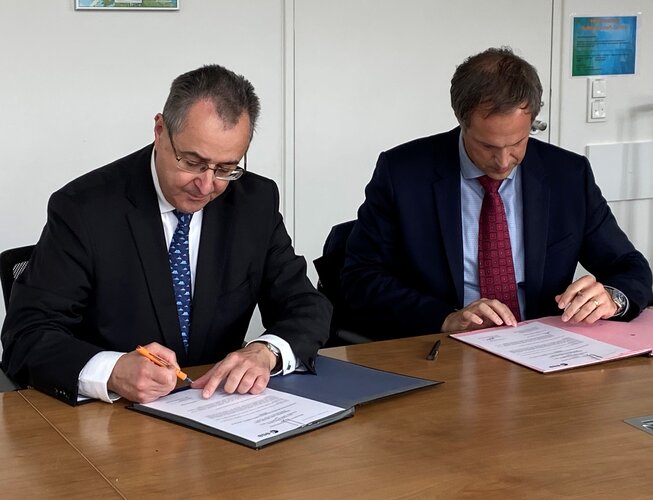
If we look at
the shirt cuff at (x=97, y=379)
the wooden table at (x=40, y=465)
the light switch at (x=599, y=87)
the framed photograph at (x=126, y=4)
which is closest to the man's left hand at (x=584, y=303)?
the shirt cuff at (x=97, y=379)

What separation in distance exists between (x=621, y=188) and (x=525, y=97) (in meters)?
2.46

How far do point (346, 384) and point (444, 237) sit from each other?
892mm

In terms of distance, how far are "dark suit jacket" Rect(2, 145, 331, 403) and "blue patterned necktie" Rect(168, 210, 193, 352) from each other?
3 cm

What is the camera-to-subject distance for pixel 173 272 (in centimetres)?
243

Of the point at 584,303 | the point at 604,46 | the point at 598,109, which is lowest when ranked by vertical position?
the point at 584,303

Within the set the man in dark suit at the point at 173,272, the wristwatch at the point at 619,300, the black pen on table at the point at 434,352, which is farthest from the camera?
the wristwatch at the point at 619,300

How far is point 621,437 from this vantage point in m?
1.87

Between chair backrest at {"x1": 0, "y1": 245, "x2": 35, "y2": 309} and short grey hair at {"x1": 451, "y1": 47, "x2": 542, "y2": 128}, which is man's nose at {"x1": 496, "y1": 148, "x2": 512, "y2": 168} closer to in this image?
short grey hair at {"x1": 451, "y1": 47, "x2": 542, "y2": 128}

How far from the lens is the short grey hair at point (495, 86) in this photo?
270cm

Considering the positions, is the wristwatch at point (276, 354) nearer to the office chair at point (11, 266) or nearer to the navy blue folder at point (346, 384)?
the navy blue folder at point (346, 384)

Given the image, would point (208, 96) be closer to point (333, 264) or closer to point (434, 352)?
point (434, 352)

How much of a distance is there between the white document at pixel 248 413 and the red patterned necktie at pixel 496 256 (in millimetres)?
1020

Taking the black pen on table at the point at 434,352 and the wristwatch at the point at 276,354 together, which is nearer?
the wristwatch at the point at 276,354

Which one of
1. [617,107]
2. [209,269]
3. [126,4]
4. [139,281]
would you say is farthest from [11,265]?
[617,107]
